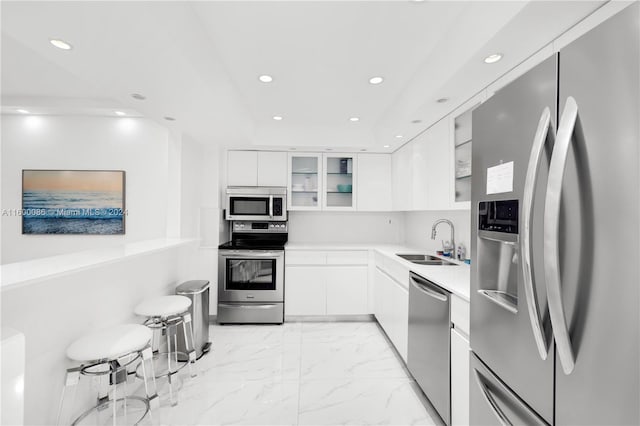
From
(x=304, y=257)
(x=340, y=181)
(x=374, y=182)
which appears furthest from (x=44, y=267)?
(x=374, y=182)

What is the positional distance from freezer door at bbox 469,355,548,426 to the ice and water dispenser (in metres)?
Answer: 0.31

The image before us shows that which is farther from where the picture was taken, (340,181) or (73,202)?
(340,181)

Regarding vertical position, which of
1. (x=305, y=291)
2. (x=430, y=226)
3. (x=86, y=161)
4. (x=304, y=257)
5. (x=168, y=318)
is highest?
(x=86, y=161)

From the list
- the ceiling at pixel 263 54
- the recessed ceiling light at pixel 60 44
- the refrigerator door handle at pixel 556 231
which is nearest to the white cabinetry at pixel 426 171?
the ceiling at pixel 263 54

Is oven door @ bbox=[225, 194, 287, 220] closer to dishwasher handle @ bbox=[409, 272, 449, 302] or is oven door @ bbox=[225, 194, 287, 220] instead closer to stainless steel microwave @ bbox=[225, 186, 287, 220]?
stainless steel microwave @ bbox=[225, 186, 287, 220]

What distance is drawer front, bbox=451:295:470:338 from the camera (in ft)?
4.89

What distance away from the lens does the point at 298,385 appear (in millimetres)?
2215

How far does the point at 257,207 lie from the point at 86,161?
6.45ft

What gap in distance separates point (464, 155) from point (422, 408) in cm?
186

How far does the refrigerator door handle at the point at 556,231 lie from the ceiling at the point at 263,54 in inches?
28.7

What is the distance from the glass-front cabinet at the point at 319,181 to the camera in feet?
12.5

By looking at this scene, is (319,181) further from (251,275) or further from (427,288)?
(427,288)

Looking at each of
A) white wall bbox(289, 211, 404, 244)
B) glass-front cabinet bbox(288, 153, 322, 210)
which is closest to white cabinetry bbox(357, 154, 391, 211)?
white wall bbox(289, 211, 404, 244)

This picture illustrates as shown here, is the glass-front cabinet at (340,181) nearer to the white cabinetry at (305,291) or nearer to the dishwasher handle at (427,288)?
the white cabinetry at (305,291)
